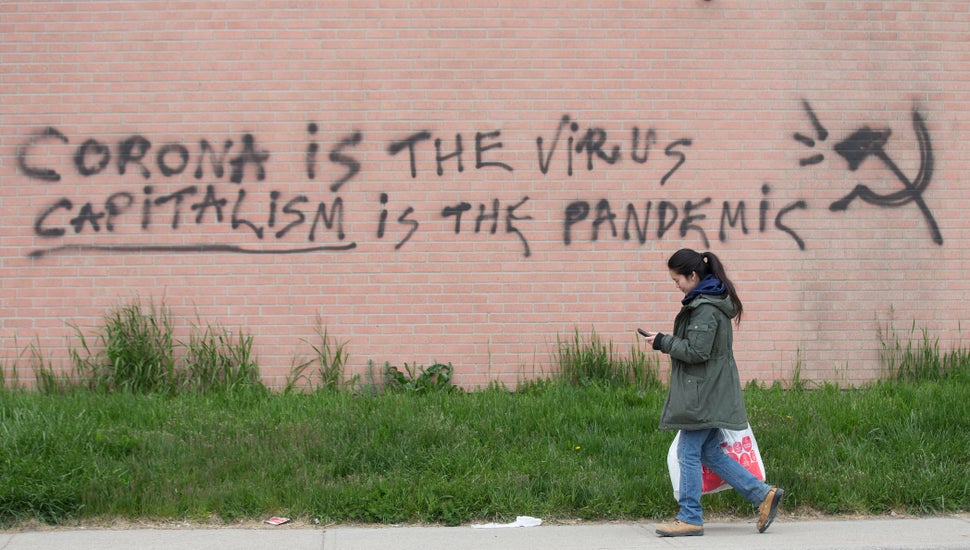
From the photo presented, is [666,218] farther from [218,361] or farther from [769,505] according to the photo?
[218,361]

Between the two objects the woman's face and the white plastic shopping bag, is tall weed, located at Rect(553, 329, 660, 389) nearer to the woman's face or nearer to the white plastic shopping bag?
the white plastic shopping bag

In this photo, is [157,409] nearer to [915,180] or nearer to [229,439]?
[229,439]

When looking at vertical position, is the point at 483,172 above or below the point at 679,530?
above

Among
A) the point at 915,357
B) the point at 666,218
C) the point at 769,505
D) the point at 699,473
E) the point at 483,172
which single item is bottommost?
the point at 769,505

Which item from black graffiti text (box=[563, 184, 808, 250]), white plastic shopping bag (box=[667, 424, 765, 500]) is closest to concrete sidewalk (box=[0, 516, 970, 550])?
white plastic shopping bag (box=[667, 424, 765, 500])

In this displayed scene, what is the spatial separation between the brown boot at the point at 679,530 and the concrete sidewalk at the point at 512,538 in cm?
3

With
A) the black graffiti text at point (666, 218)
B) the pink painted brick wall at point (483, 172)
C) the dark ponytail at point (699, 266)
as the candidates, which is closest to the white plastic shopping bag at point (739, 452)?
the dark ponytail at point (699, 266)

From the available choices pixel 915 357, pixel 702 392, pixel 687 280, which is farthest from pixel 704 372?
pixel 915 357

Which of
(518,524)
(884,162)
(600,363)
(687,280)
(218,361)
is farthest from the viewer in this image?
(884,162)

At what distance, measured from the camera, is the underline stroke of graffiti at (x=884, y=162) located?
8.41 meters

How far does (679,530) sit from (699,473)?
13.4 inches

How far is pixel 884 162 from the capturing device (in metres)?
8.45

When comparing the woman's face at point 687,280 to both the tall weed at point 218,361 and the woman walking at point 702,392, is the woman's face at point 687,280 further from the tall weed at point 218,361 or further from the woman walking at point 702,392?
the tall weed at point 218,361

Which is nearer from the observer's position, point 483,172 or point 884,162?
point 483,172
